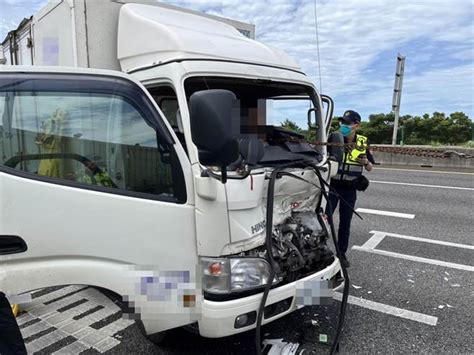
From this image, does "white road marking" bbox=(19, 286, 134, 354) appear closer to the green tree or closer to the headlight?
the headlight

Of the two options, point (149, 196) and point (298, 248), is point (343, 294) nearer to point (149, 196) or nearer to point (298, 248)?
point (298, 248)

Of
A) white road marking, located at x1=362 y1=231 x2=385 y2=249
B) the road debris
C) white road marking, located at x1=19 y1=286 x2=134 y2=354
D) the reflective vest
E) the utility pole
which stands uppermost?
the utility pole

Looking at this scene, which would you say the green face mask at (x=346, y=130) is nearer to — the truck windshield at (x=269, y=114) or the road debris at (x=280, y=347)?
the truck windshield at (x=269, y=114)

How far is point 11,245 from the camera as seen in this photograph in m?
2.14

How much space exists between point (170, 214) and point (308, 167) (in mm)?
1251

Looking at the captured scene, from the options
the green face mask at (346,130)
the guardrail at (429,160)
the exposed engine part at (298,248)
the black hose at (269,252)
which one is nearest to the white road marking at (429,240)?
the green face mask at (346,130)

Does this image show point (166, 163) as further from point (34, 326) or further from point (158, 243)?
point (34, 326)

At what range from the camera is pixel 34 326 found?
10.4ft

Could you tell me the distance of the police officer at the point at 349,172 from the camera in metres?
4.27

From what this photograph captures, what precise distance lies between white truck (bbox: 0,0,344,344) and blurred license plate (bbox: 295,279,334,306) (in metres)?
0.04

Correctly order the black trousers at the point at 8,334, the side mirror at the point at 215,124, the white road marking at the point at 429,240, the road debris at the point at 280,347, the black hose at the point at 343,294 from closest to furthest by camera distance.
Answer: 1. the side mirror at the point at 215,124
2. the black trousers at the point at 8,334
3. the road debris at the point at 280,347
4. the black hose at the point at 343,294
5. the white road marking at the point at 429,240

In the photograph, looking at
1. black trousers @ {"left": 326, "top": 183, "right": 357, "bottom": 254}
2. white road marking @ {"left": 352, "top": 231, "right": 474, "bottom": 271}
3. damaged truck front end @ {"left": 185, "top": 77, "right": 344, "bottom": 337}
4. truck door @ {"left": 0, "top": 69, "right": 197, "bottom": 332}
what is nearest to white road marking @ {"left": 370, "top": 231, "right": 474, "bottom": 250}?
white road marking @ {"left": 352, "top": 231, "right": 474, "bottom": 271}

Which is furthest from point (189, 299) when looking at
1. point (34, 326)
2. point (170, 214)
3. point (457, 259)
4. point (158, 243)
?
point (457, 259)

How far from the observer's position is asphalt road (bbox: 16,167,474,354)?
9.54ft
